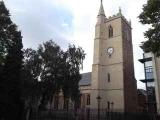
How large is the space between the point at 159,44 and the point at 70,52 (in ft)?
77.4

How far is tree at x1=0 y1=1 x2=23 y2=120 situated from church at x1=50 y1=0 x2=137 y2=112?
20764mm

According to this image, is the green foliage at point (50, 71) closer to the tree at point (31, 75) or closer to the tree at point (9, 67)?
the tree at point (31, 75)

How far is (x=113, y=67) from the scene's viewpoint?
47594mm

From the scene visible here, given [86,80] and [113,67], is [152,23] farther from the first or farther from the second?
[86,80]

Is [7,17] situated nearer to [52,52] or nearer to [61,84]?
[52,52]

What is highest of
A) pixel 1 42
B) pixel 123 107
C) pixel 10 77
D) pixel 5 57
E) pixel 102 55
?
pixel 102 55

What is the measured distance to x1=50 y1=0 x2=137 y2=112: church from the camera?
148ft

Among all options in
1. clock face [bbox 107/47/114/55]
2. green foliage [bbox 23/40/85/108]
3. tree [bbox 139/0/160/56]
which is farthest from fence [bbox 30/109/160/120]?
clock face [bbox 107/47/114/55]

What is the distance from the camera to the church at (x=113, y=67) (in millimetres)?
45219

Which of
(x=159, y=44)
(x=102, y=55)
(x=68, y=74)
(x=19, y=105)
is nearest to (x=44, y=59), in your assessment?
(x=68, y=74)

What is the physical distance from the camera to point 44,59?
122 ft

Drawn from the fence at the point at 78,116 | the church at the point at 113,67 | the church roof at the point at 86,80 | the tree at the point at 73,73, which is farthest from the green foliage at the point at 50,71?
the church roof at the point at 86,80

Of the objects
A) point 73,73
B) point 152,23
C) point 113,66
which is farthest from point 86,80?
point 152,23

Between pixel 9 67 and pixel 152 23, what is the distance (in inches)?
663
